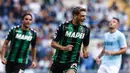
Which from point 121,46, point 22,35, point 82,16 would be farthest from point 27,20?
point 121,46

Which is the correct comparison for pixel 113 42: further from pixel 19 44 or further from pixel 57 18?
pixel 57 18

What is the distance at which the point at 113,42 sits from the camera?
40.1ft

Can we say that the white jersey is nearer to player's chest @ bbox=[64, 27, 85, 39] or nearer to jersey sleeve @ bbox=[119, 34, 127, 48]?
jersey sleeve @ bbox=[119, 34, 127, 48]

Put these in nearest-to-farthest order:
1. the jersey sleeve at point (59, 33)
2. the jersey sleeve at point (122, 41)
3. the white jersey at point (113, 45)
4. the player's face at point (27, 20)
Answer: the jersey sleeve at point (59, 33)
the player's face at point (27, 20)
the jersey sleeve at point (122, 41)
the white jersey at point (113, 45)

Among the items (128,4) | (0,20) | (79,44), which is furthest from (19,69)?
(128,4)

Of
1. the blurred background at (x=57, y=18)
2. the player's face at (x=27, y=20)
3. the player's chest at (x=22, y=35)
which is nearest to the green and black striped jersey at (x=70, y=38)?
the player's face at (x=27, y=20)

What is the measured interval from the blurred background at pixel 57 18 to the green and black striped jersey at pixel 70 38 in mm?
9035

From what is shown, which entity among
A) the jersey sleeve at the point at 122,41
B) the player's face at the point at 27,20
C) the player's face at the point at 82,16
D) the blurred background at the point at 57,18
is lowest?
the blurred background at the point at 57,18

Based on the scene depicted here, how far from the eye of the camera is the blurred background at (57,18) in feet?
66.5

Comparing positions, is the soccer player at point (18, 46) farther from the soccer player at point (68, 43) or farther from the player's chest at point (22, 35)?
the soccer player at point (68, 43)

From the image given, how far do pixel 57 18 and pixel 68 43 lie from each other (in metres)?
12.7

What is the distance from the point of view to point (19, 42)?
11.7m

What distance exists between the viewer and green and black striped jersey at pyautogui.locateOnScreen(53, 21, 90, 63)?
1041 centimetres

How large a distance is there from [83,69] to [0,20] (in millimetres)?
4686
